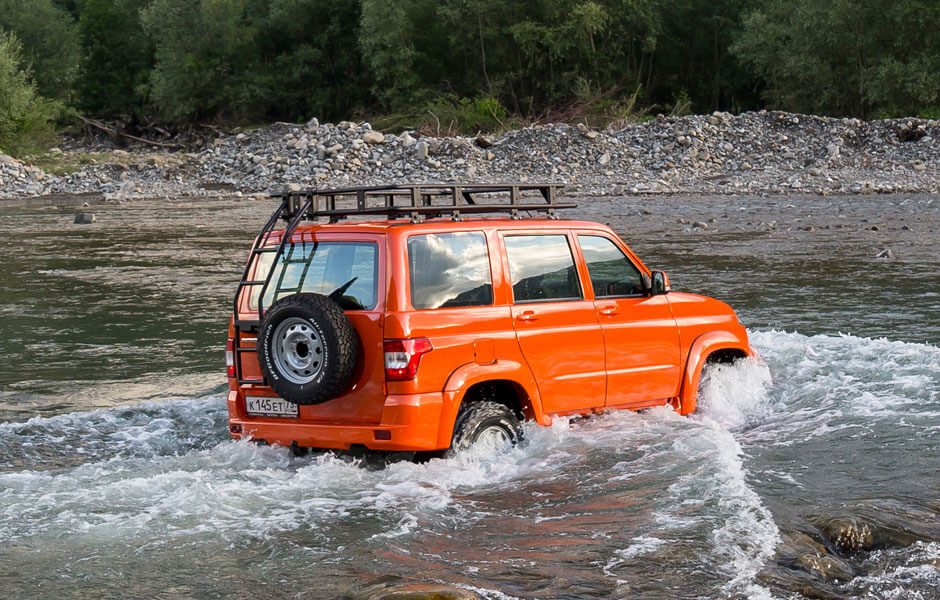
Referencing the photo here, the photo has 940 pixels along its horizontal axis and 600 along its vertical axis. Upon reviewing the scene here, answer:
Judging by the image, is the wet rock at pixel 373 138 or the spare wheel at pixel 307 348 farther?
the wet rock at pixel 373 138

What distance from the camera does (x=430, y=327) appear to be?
22.5 feet

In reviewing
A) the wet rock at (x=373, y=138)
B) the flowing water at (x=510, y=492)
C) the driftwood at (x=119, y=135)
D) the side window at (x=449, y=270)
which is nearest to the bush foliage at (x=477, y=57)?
the driftwood at (x=119, y=135)

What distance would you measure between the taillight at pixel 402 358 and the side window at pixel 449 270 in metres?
0.29

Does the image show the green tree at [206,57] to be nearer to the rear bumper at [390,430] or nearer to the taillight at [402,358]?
the rear bumper at [390,430]

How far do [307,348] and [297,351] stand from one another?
91mm

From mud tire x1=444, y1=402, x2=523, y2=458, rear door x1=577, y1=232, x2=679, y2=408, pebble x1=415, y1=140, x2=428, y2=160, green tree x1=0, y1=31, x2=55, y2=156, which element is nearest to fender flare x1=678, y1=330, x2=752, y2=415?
rear door x1=577, y1=232, x2=679, y2=408

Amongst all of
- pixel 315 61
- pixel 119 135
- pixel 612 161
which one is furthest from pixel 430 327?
pixel 315 61

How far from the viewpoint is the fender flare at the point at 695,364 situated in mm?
8539

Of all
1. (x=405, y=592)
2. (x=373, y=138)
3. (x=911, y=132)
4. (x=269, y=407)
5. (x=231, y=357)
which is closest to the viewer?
(x=405, y=592)

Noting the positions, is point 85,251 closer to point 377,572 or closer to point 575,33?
point 377,572

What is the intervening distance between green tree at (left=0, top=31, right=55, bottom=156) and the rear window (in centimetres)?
5407

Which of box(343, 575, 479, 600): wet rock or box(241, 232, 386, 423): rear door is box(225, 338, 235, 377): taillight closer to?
box(241, 232, 386, 423): rear door

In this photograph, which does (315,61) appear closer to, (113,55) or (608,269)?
(113,55)

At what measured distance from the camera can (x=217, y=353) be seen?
39.8 feet
